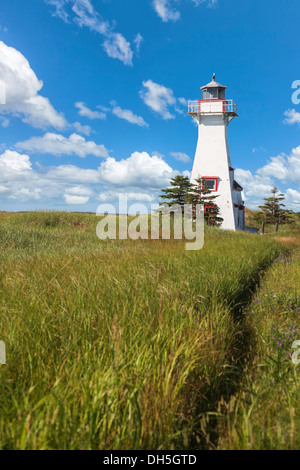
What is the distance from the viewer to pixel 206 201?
27281 mm

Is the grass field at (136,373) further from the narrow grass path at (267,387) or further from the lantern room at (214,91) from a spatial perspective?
the lantern room at (214,91)

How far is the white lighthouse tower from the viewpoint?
89.7 ft

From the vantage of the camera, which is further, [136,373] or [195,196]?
[195,196]

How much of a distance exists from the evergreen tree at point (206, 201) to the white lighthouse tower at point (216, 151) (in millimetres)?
610

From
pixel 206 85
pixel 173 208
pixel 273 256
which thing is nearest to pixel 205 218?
pixel 173 208

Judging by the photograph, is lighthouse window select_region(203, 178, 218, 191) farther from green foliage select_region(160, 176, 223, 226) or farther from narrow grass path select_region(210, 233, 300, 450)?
narrow grass path select_region(210, 233, 300, 450)

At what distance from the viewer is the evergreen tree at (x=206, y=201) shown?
87.6 ft

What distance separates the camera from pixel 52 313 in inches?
121

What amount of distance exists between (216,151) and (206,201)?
485 cm

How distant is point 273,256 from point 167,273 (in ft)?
22.9

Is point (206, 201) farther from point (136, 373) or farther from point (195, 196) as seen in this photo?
point (136, 373)

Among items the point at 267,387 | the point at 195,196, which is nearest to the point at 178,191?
the point at 195,196

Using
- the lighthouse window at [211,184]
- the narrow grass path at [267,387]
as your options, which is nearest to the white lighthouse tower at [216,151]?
the lighthouse window at [211,184]
